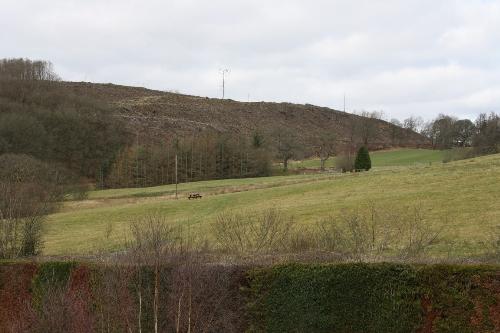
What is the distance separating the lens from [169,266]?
58.7ft

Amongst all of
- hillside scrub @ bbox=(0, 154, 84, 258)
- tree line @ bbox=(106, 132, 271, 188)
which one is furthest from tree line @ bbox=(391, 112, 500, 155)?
hillside scrub @ bbox=(0, 154, 84, 258)

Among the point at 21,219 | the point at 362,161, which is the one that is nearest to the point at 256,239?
the point at 21,219

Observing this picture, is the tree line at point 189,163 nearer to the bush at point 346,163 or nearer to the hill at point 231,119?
the bush at point 346,163

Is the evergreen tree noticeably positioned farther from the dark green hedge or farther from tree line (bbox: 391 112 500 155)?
the dark green hedge

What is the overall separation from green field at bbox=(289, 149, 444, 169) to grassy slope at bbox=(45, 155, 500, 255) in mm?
45304

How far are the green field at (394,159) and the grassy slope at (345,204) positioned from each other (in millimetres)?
45304

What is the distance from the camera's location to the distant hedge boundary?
15.3 metres

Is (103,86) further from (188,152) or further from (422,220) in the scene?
(422,220)

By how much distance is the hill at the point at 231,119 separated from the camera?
119 metres

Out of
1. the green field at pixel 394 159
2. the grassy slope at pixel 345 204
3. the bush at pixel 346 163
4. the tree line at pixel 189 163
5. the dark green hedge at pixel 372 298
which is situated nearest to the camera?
the dark green hedge at pixel 372 298

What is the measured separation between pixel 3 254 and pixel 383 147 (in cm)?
10182

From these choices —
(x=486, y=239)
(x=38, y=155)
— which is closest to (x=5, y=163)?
(x=38, y=155)

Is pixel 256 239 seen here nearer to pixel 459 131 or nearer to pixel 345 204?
pixel 345 204

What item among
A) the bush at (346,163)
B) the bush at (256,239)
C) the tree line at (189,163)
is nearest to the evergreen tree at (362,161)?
the bush at (346,163)
